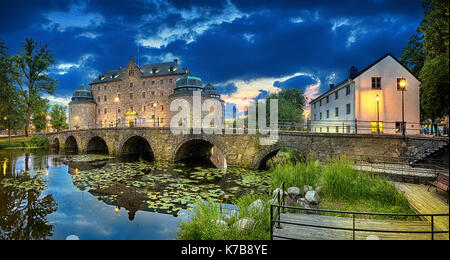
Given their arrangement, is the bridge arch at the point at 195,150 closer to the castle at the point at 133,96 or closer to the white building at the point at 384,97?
the white building at the point at 384,97

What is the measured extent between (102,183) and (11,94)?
2940 centimetres

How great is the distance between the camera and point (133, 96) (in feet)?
153

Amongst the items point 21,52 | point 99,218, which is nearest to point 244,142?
point 99,218

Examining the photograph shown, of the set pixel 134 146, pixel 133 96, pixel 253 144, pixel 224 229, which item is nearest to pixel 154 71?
pixel 133 96

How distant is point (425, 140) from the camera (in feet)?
38.7

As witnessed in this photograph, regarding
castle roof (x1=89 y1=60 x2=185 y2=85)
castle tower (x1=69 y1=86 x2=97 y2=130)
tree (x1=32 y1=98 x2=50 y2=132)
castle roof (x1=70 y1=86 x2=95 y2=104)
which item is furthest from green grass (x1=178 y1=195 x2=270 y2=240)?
castle roof (x1=70 y1=86 x2=95 y2=104)

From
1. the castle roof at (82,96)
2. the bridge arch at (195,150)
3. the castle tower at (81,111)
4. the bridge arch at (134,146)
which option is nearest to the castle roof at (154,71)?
the castle roof at (82,96)

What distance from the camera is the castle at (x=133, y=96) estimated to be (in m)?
43.6

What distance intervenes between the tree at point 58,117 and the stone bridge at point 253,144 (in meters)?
40.0

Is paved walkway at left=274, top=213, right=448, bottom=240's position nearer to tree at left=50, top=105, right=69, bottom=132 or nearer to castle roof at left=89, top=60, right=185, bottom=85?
castle roof at left=89, top=60, right=185, bottom=85

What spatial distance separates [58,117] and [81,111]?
52.6ft

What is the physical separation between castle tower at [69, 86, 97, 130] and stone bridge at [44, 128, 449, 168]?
24454mm

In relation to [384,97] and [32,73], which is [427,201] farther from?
[32,73]

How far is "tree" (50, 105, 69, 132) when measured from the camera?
5726cm
